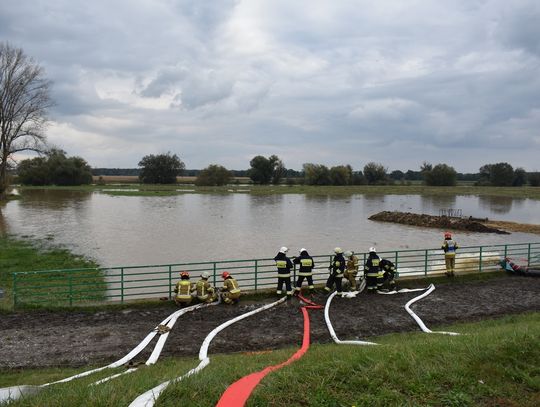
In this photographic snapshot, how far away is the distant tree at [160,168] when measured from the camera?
469 feet

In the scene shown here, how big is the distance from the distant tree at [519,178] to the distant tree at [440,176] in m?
23.2

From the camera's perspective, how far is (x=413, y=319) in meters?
12.3

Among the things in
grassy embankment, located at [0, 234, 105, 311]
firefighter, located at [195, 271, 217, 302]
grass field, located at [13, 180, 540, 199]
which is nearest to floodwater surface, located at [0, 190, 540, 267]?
grassy embankment, located at [0, 234, 105, 311]

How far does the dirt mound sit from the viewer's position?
43125mm

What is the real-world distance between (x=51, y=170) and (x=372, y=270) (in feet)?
364

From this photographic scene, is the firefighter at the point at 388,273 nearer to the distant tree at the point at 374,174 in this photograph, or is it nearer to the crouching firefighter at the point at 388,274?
the crouching firefighter at the point at 388,274

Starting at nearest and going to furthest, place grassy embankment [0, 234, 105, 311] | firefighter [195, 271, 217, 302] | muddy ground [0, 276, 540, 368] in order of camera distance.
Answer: muddy ground [0, 276, 540, 368]
firefighter [195, 271, 217, 302]
grassy embankment [0, 234, 105, 311]

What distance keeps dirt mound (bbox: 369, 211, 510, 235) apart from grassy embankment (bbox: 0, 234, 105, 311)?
3573cm

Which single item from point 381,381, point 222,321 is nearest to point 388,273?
point 222,321

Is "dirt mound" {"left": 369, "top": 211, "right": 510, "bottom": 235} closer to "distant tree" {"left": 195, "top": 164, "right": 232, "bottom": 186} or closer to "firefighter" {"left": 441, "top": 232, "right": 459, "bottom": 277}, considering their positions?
"firefighter" {"left": 441, "top": 232, "right": 459, "bottom": 277}

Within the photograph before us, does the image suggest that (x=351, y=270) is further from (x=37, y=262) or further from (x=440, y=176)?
(x=440, y=176)

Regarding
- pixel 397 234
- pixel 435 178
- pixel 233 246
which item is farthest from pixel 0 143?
pixel 435 178

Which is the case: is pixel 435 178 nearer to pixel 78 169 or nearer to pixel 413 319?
pixel 78 169

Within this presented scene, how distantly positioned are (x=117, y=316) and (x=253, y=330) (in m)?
4.06
